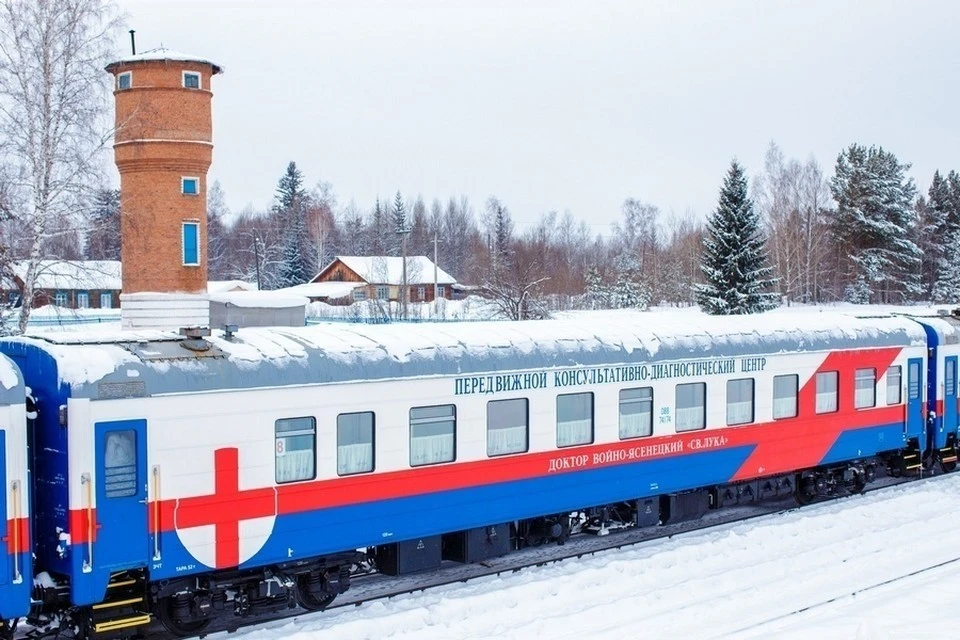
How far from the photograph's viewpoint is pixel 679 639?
446 inches

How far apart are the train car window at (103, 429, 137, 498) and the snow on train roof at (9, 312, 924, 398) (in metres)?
0.48

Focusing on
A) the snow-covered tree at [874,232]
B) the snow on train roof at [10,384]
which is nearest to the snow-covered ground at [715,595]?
the snow on train roof at [10,384]

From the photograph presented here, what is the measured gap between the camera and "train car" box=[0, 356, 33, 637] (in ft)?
31.9

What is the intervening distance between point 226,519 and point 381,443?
2203 mm

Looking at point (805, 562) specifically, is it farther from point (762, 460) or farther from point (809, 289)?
point (809, 289)

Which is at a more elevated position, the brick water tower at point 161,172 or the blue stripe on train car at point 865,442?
the brick water tower at point 161,172

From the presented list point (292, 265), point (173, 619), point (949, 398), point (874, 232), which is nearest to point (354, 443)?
point (173, 619)

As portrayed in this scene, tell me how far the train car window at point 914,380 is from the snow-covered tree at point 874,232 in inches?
1990

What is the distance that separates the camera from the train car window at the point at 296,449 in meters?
11.8

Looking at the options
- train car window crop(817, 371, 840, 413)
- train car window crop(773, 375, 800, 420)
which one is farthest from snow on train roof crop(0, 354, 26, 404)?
train car window crop(817, 371, 840, 413)

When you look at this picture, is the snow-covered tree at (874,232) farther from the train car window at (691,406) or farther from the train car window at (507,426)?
the train car window at (507,426)

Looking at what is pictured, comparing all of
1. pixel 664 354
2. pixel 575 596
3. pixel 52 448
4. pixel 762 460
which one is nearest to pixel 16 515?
pixel 52 448

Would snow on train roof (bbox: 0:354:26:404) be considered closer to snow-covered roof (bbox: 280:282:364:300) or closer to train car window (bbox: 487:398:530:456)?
train car window (bbox: 487:398:530:456)

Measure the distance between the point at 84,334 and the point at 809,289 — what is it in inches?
2676
